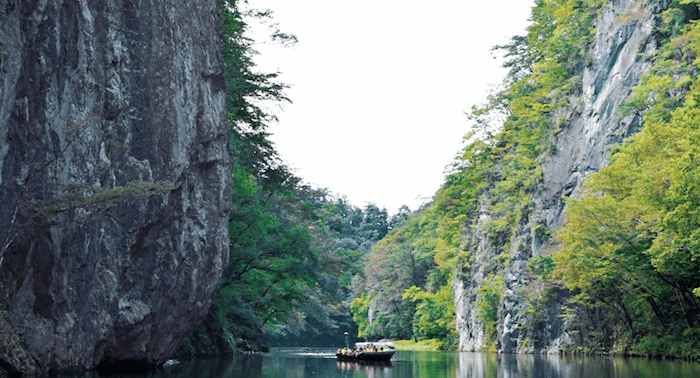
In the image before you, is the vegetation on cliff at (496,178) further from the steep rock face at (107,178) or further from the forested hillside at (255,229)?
the steep rock face at (107,178)

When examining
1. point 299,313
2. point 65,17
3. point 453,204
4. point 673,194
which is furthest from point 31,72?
point 453,204

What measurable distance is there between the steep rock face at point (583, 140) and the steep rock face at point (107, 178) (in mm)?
25995

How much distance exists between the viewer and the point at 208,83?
33031 mm

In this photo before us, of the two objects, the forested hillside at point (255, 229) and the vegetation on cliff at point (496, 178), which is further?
the vegetation on cliff at point (496, 178)

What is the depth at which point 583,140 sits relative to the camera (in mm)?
55938

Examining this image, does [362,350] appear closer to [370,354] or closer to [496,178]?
[370,354]

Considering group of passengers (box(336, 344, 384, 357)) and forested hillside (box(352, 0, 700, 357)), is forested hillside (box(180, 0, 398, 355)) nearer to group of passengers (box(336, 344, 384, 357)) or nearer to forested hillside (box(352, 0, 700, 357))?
group of passengers (box(336, 344, 384, 357))

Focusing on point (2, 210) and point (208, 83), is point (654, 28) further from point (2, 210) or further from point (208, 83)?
point (2, 210)

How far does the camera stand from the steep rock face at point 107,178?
62.6ft

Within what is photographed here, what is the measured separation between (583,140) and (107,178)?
38.4 metres

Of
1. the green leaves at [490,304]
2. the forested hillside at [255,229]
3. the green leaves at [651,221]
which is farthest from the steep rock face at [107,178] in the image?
the green leaves at [490,304]

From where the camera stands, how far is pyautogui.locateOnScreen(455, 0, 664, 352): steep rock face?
51.5 metres

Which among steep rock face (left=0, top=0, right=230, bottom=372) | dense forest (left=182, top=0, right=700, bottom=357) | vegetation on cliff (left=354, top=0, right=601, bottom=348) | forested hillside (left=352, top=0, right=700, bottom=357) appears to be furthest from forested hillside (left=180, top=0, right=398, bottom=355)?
vegetation on cliff (left=354, top=0, right=601, bottom=348)

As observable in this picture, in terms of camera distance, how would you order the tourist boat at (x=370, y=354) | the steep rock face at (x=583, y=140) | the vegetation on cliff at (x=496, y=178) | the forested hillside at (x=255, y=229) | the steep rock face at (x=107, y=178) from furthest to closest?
the vegetation on cliff at (x=496, y=178), the steep rock face at (x=583, y=140), the tourist boat at (x=370, y=354), the forested hillside at (x=255, y=229), the steep rock face at (x=107, y=178)
